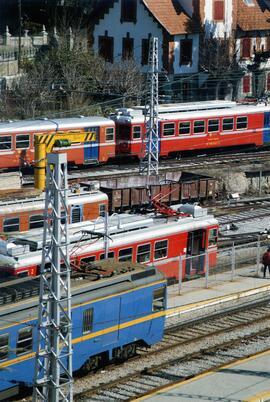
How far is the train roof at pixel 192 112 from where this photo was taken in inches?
1993

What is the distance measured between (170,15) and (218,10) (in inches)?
146

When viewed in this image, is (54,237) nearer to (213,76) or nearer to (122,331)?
(122,331)

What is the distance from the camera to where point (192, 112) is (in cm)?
5272

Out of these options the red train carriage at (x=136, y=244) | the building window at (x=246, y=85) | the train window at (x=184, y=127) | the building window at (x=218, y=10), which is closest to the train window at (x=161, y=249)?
the red train carriage at (x=136, y=244)

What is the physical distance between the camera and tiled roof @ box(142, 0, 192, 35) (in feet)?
213

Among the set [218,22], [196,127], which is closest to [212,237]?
[196,127]

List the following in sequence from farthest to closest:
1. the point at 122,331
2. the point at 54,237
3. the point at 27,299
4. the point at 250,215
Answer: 1. the point at 250,215
2. the point at 122,331
3. the point at 27,299
4. the point at 54,237

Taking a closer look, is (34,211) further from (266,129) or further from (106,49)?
(106,49)

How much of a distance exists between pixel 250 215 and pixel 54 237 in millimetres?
24879

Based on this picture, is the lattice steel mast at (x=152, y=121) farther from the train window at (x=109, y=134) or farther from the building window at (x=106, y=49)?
the building window at (x=106, y=49)

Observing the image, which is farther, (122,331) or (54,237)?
(122,331)

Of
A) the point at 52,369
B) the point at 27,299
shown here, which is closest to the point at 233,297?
the point at 27,299

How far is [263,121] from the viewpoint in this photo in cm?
5612

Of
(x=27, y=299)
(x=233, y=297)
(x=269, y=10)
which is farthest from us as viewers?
(x=269, y=10)
